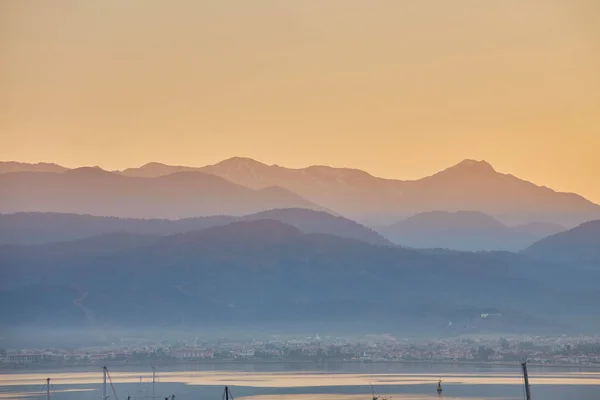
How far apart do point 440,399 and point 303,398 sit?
10765 mm

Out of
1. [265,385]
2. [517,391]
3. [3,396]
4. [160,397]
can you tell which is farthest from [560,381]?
[3,396]

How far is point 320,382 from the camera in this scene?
155750 mm

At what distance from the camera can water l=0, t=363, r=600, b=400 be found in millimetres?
132625

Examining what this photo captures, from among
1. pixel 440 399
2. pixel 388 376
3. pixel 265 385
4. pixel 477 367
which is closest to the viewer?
pixel 440 399

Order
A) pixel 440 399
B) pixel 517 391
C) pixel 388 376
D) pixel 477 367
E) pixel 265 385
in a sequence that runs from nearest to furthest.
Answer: pixel 440 399 → pixel 517 391 → pixel 265 385 → pixel 388 376 → pixel 477 367

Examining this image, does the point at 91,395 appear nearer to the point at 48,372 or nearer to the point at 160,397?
the point at 160,397

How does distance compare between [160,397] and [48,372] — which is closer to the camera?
[160,397]

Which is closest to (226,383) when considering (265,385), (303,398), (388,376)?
(265,385)

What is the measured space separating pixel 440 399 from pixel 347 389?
17.4 meters

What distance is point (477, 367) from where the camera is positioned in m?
191

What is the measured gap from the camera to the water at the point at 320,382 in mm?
132625

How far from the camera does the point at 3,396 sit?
134 meters

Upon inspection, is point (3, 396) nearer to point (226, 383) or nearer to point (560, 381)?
point (226, 383)

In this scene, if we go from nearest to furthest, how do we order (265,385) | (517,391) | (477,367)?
(517,391), (265,385), (477,367)
